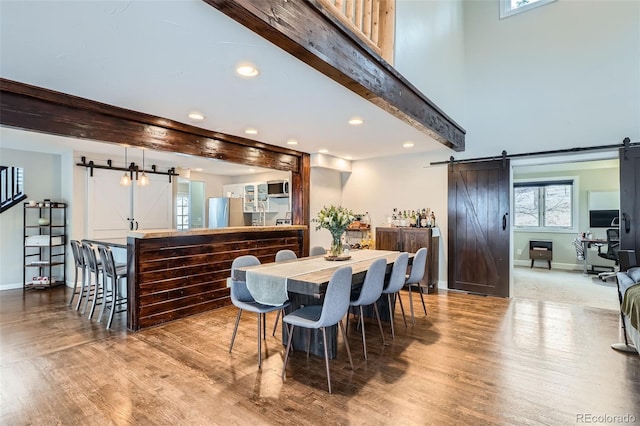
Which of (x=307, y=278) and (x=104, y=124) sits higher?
(x=104, y=124)

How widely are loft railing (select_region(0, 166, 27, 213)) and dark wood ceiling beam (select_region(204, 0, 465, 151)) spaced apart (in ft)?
20.1

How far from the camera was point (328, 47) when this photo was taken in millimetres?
2264

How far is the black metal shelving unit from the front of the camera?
5.54m

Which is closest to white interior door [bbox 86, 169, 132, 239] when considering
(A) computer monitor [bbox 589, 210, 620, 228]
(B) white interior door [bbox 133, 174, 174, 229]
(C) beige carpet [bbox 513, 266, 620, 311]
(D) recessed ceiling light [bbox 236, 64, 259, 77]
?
(B) white interior door [bbox 133, 174, 174, 229]

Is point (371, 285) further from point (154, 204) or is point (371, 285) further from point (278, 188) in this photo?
point (154, 204)

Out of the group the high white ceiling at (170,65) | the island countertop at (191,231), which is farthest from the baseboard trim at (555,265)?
the high white ceiling at (170,65)

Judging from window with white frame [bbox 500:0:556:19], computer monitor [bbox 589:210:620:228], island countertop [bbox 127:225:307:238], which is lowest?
island countertop [bbox 127:225:307:238]

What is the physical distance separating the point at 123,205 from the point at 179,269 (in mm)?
2962

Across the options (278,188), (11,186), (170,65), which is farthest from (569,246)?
(11,186)

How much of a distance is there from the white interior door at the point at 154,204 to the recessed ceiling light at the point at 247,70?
486 cm

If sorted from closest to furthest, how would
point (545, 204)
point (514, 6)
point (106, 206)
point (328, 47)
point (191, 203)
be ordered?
point (328, 47)
point (514, 6)
point (106, 206)
point (545, 204)
point (191, 203)

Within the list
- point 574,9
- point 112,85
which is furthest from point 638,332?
point 112,85

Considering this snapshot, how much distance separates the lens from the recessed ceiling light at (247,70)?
2.43m

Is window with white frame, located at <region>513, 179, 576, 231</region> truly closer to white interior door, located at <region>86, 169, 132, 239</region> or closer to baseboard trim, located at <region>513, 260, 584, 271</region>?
baseboard trim, located at <region>513, 260, 584, 271</region>
